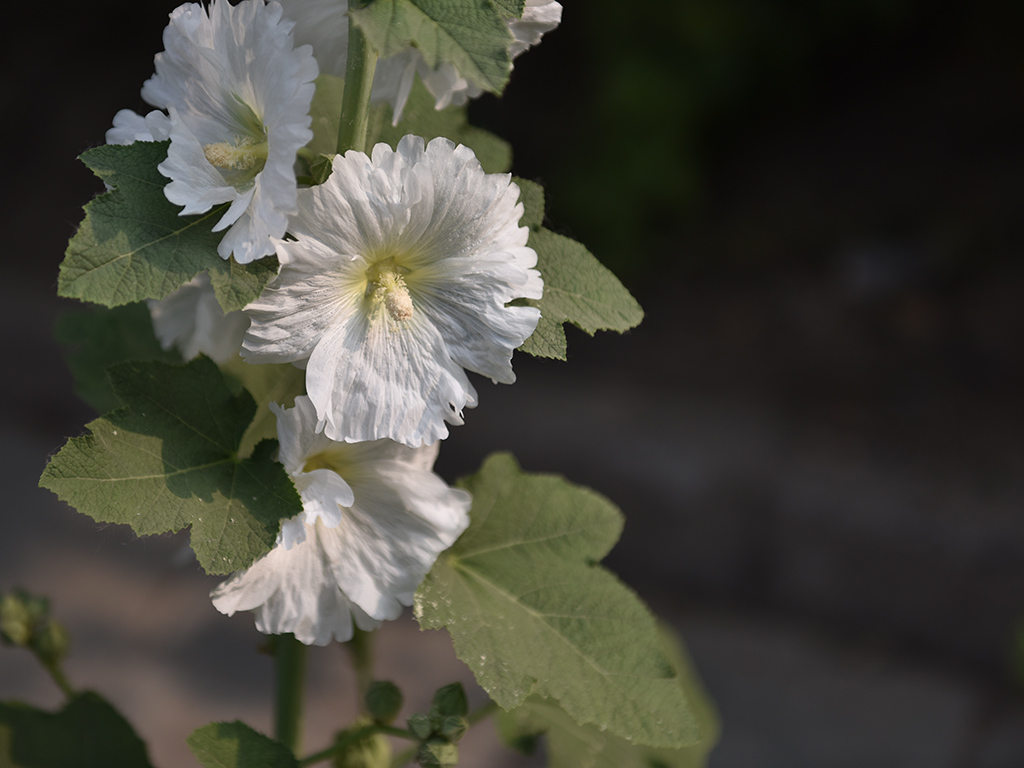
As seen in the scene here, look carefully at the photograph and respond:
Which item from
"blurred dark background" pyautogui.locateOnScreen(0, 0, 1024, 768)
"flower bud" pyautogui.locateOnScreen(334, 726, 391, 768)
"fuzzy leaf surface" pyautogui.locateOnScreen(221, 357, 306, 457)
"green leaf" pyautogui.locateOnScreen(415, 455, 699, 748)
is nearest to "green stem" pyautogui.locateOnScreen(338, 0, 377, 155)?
"fuzzy leaf surface" pyautogui.locateOnScreen(221, 357, 306, 457)

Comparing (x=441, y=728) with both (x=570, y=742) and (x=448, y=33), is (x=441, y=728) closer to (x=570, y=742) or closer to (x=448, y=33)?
(x=570, y=742)

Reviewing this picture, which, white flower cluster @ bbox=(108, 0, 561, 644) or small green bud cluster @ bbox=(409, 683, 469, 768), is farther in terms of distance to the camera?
small green bud cluster @ bbox=(409, 683, 469, 768)

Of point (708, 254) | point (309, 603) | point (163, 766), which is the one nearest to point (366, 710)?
point (309, 603)

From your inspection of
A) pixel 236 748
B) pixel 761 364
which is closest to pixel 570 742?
pixel 236 748

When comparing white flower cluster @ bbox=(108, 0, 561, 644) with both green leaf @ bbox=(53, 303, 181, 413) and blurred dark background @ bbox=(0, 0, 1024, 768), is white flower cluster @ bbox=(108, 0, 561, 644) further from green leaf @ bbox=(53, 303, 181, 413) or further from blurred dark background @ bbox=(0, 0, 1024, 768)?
blurred dark background @ bbox=(0, 0, 1024, 768)

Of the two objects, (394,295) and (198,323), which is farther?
(198,323)
